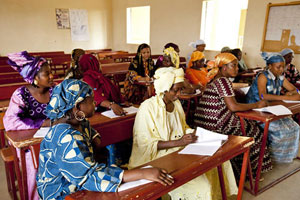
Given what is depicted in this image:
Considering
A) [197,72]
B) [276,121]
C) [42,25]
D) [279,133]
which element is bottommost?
[279,133]

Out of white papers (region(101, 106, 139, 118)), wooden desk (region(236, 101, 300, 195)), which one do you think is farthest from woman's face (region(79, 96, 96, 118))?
wooden desk (region(236, 101, 300, 195))

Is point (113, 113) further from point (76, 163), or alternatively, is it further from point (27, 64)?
point (76, 163)

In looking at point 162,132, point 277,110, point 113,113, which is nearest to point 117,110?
point 113,113

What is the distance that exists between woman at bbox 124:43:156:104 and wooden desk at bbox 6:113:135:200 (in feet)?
4.30

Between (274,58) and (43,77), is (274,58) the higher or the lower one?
the higher one

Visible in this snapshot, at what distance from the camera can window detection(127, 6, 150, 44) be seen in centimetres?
1012

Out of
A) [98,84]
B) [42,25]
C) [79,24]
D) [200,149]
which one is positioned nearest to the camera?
[200,149]

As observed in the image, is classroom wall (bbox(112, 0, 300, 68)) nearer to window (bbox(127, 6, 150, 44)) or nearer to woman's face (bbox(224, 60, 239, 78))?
window (bbox(127, 6, 150, 44))

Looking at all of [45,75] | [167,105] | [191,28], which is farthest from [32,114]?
[191,28]

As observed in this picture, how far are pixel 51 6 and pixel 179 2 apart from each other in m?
4.99

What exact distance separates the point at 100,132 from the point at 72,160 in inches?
36.0

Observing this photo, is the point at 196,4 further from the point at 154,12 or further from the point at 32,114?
the point at 32,114

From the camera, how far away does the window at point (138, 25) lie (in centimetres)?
1012

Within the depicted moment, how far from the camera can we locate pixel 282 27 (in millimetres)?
Result: 5574
